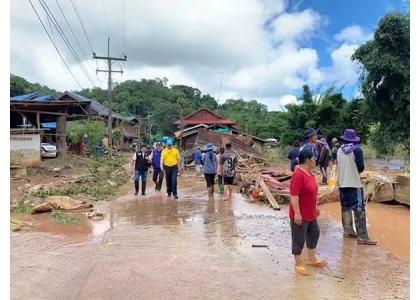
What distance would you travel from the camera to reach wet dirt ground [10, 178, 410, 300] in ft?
13.9

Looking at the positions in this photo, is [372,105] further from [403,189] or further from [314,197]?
[314,197]

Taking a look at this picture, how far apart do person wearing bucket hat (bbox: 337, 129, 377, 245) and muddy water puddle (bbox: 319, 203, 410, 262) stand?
1.54ft

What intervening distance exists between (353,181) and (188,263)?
3.28 m

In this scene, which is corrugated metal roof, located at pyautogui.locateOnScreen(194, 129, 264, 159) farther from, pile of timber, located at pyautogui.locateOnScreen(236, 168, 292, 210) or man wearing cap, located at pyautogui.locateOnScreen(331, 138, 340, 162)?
pile of timber, located at pyautogui.locateOnScreen(236, 168, 292, 210)

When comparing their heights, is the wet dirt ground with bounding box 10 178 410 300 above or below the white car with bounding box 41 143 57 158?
below

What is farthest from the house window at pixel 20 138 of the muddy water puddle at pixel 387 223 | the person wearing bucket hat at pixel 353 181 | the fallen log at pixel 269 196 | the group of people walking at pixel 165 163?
the person wearing bucket hat at pixel 353 181

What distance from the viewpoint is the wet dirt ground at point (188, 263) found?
4.25m

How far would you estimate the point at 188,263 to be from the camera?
522 centimetres

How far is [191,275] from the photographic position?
4.75 metres

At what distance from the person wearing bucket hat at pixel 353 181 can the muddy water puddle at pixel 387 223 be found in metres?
0.47

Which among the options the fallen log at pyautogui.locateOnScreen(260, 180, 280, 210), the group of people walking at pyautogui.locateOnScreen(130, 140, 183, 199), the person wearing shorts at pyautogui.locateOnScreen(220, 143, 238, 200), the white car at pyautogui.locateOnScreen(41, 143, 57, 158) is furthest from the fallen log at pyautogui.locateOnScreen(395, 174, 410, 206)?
the white car at pyautogui.locateOnScreen(41, 143, 57, 158)

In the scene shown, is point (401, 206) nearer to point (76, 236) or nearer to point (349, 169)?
point (349, 169)

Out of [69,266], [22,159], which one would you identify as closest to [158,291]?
[69,266]

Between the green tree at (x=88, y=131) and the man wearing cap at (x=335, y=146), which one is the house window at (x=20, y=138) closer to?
the green tree at (x=88, y=131)
